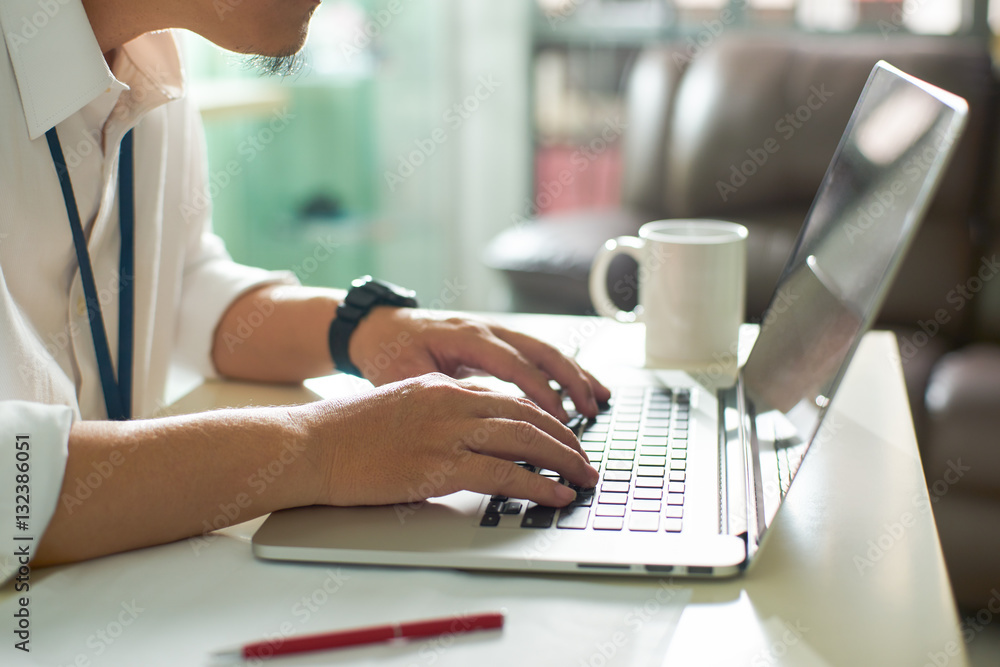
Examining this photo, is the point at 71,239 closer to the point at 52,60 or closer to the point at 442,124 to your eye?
the point at 52,60

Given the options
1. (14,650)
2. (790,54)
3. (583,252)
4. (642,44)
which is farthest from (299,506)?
(642,44)

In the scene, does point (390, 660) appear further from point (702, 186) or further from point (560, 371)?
point (702, 186)

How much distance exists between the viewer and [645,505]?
58 centimetres

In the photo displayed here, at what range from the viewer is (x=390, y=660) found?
0.44m

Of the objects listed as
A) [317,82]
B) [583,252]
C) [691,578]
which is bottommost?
[583,252]

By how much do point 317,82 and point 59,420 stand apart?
2272 millimetres

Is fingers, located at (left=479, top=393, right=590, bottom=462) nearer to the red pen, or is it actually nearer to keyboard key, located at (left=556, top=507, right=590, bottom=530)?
keyboard key, located at (left=556, top=507, right=590, bottom=530)

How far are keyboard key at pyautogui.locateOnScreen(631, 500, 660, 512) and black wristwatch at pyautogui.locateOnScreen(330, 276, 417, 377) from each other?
1.22 ft
